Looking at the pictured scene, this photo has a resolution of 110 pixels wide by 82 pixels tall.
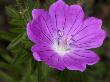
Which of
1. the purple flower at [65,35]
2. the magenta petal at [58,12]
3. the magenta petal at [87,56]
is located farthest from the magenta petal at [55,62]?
the magenta petal at [58,12]

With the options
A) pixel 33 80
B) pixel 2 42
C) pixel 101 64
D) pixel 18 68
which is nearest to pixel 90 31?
pixel 33 80

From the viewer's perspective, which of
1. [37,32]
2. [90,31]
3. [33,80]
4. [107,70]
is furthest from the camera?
[107,70]

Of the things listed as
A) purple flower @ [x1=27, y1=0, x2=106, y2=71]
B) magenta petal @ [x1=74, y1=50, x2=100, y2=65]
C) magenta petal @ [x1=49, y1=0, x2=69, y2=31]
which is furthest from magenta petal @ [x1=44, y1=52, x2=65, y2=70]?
magenta petal @ [x1=49, y1=0, x2=69, y2=31]

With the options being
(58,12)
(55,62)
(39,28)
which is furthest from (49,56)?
(58,12)

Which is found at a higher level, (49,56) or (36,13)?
(36,13)

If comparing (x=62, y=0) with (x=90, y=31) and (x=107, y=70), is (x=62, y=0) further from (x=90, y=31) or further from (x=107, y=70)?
(x=107, y=70)

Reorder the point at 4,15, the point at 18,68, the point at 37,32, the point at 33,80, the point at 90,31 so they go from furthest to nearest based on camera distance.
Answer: the point at 4,15, the point at 18,68, the point at 33,80, the point at 90,31, the point at 37,32

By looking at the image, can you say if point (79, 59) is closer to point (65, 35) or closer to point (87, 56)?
point (87, 56)
